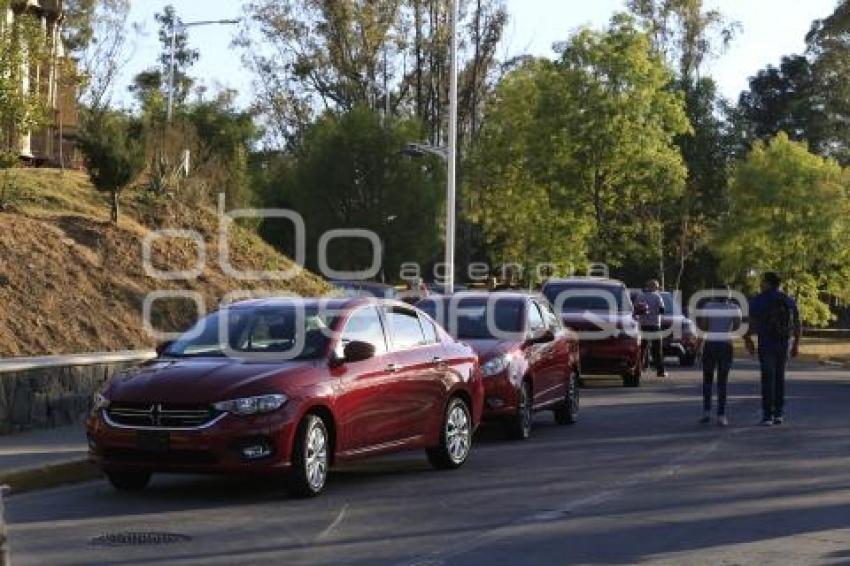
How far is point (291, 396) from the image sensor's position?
418 inches

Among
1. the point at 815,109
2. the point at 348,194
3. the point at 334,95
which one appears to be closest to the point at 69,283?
the point at 348,194

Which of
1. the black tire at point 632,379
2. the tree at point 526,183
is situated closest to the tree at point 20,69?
the black tire at point 632,379

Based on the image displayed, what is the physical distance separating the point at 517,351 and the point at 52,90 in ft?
45.5

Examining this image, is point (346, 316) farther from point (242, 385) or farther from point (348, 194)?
point (348, 194)

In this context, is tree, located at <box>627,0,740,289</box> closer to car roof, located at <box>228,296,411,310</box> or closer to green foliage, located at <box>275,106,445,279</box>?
green foliage, located at <box>275,106,445,279</box>

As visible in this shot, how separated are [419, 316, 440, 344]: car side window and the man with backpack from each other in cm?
558

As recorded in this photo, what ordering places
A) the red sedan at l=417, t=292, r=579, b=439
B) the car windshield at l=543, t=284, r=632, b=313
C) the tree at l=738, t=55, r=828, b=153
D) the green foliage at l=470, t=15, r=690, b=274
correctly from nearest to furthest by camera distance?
the red sedan at l=417, t=292, r=579, b=439, the car windshield at l=543, t=284, r=632, b=313, the green foliage at l=470, t=15, r=690, b=274, the tree at l=738, t=55, r=828, b=153

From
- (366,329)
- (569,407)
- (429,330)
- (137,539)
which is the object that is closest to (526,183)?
(569,407)

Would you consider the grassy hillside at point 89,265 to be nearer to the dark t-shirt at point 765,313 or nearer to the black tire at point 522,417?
the black tire at point 522,417

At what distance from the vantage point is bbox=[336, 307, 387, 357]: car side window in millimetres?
11820

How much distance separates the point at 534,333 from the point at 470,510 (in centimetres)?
583

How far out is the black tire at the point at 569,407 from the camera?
17.3 meters

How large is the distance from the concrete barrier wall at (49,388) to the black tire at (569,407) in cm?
538

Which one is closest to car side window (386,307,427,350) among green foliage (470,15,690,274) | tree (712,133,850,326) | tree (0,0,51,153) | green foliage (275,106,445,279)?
tree (0,0,51,153)
